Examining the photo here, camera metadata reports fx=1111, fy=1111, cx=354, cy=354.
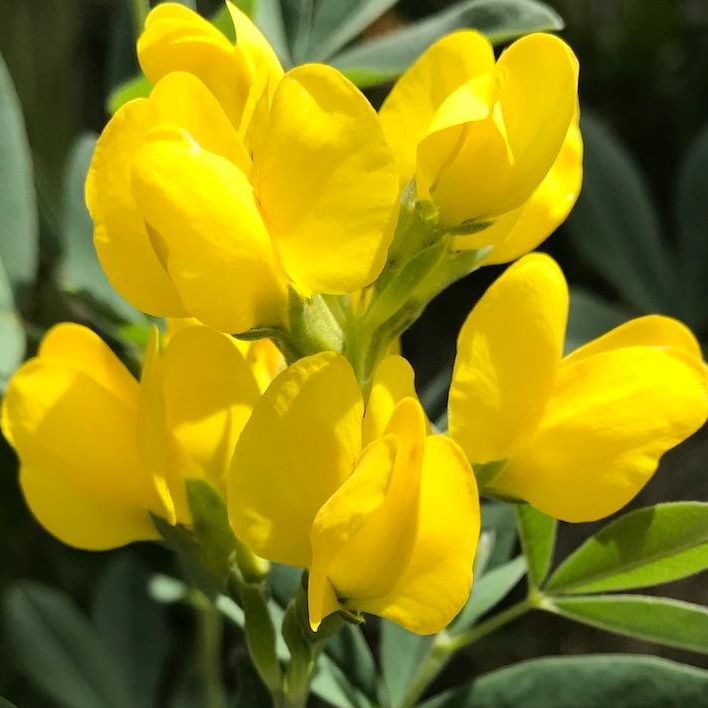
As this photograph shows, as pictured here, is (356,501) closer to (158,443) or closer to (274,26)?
(158,443)

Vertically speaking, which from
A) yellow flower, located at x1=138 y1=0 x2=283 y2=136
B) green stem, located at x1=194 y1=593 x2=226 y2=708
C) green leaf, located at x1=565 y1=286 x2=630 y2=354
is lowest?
green stem, located at x1=194 y1=593 x2=226 y2=708

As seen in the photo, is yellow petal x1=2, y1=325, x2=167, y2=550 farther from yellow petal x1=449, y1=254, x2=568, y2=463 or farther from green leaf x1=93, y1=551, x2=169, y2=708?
green leaf x1=93, y1=551, x2=169, y2=708

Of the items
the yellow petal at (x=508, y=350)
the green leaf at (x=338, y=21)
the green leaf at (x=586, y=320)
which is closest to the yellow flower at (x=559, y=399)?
the yellow petal at (x=508, y=350)

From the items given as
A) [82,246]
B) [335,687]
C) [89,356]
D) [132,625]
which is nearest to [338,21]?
[82,246]

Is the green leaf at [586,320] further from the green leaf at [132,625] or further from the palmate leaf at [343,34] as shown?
the green leaf at [132,625]

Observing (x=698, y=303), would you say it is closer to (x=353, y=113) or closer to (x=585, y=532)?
(x=585, y=532)


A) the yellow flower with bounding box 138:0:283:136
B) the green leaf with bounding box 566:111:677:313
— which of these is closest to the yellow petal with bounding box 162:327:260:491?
the yellow flower with bounding box 138:0:283:136
